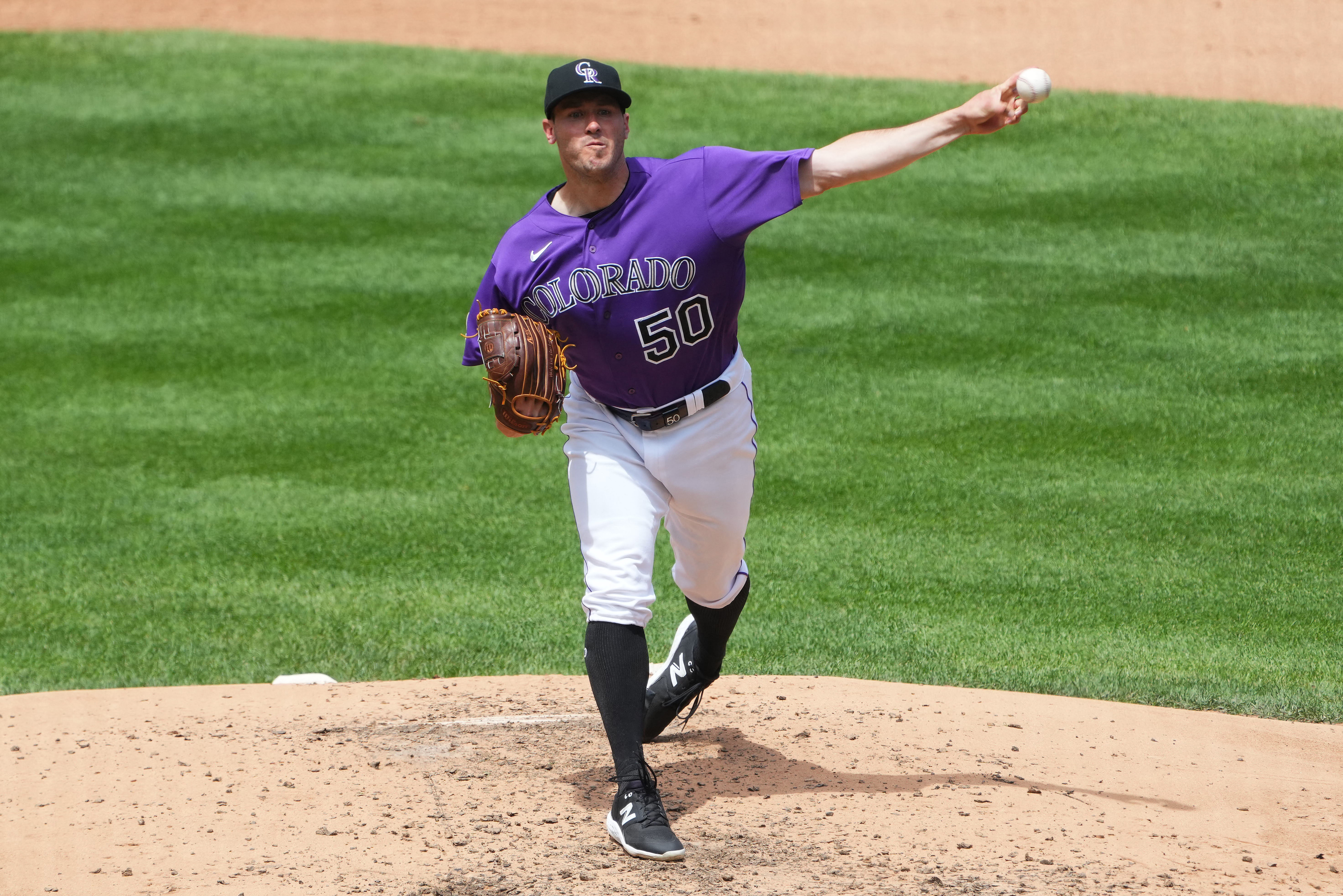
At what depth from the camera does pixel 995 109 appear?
371cm

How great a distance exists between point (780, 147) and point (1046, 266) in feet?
11.0

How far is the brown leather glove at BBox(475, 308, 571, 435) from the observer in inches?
161

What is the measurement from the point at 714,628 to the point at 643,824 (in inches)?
35.3

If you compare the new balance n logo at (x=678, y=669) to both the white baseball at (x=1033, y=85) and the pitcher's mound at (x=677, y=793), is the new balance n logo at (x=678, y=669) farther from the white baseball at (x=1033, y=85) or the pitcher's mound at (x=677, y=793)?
the white baseball at (x=1033, y=85)

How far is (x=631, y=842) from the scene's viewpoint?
379 cm

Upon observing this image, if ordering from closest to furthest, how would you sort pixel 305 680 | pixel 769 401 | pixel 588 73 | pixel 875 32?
pixel 588 73, pixel 305 680, pixel 769 401, pixel 875 32

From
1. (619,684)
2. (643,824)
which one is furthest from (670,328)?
(643,824)

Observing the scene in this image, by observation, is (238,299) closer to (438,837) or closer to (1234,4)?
(438,837)

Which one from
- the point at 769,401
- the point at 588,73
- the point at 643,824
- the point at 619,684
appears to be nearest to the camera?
the point at 643,824

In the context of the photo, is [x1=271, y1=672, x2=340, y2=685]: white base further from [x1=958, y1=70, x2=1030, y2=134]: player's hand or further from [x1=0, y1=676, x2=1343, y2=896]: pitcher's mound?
[x1=958, y1=70, x2=1030, y2=134]: player's hand

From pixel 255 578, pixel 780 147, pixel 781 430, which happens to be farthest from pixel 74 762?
pixel 780 147

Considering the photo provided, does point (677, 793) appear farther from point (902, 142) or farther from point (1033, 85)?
point (1033, 85)

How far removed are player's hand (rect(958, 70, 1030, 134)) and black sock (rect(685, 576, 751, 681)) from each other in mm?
1580

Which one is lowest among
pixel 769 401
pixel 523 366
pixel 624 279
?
pixel 769 401
